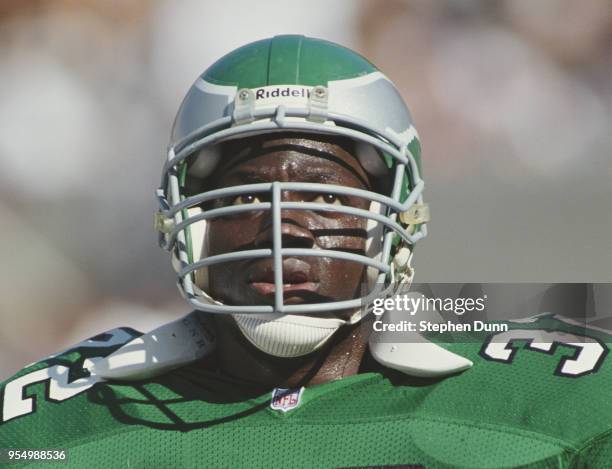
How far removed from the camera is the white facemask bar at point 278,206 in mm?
1480

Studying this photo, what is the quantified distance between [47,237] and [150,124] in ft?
1.32

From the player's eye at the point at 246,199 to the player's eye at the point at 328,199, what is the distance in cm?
9

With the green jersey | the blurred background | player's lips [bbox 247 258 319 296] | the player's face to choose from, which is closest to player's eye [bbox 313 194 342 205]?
the player's face

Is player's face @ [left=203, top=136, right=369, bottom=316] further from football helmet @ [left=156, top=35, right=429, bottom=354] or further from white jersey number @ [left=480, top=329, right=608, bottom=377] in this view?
white jersey number @ [left=480, top=329, right=608, bottom=377]

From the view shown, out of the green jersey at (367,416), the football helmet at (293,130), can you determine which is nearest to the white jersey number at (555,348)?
the green jersey at (367,416)

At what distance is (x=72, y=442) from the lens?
1.67m

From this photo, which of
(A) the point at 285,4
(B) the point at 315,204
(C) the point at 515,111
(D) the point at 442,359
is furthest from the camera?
(A) the point at 285,4

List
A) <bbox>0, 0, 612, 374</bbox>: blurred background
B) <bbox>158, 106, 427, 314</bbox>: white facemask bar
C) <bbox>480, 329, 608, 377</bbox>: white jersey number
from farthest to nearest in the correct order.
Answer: <bbox>0, 0, 612, 374</bbox>: blurred background
<bbox>480, 329, 608, 377</bbox>: white jersey number
<bbox>158, 106, 427, 314</bbox>: white facemask bar

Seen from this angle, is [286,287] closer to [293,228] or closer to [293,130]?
[293,228]

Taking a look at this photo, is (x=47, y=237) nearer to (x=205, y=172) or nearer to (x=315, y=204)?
(x=205, y=172)

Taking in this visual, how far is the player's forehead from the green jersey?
32 cm

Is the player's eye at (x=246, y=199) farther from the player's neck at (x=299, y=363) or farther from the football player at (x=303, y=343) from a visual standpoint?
the player's neck at (x=299, y=363)

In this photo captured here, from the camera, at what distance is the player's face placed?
155 cm

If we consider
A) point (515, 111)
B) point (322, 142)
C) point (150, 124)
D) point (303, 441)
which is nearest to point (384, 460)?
point (303, 441)
